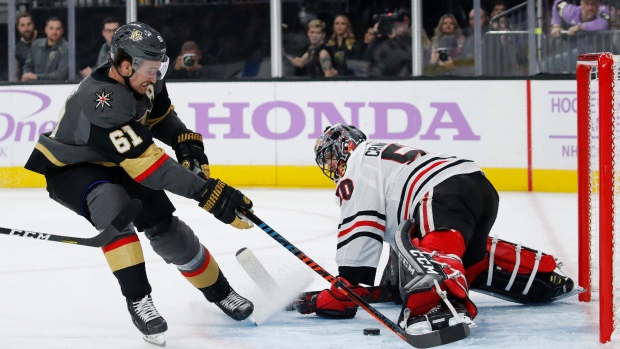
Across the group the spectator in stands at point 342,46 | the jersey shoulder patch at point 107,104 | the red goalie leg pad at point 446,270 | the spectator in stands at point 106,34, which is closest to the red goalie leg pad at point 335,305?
the red goalie leg pad at point 446,270

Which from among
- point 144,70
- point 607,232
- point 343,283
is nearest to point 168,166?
point 144,70

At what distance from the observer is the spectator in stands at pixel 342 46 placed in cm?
714

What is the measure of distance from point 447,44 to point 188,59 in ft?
6.20

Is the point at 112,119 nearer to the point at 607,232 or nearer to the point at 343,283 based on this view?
the point at 343,283

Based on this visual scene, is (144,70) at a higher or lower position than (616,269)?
higher

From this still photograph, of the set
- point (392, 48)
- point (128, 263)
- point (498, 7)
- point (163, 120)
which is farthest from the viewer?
point (392, 48)

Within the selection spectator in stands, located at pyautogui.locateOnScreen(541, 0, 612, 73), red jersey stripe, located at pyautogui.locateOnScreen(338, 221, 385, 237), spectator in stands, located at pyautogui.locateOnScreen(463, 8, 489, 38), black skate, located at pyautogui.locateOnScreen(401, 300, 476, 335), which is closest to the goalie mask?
red jersey stripe, located at pyautogui.locateOnScreen(338, 221, 385, 237)

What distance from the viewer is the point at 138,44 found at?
2.87 metres

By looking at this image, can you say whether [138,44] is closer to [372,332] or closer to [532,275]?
[372,332]

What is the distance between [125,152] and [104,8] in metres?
4.89

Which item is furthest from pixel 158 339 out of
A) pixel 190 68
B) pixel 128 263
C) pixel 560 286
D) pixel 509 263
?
pixel 190 68

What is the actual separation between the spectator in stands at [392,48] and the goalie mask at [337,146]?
12.8ft

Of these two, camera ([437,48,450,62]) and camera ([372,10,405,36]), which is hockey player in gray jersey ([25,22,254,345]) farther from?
camera ([372,10,405,36])

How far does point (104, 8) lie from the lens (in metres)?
7.42
